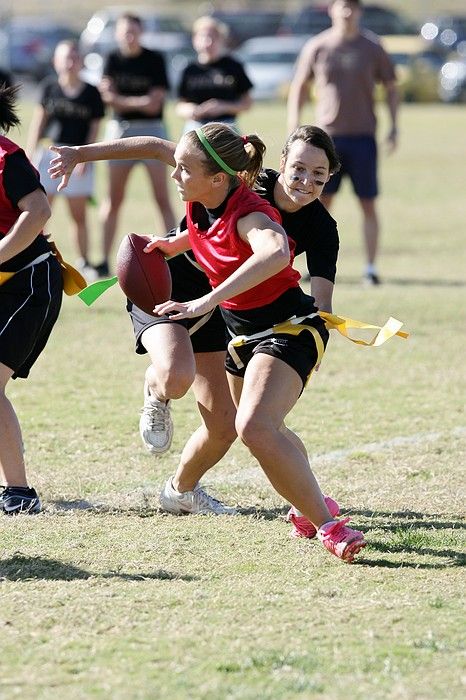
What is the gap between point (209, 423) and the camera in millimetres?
5508

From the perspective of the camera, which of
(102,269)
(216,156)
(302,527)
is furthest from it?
(102,269)

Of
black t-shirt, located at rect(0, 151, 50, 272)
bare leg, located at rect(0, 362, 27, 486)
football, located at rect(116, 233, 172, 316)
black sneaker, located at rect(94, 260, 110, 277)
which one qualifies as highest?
black t-shirt, located at rect(0, 151, 50, 272)

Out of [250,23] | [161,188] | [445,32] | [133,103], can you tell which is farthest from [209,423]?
[250,23]

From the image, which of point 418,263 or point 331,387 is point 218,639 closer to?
point 331,387

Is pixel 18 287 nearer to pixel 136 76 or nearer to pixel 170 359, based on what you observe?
pixel 170 359

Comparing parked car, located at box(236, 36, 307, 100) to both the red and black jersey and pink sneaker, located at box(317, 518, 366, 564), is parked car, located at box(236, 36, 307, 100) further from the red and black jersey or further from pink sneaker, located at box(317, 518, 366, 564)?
pink sneaker, located at box(317, 518, 366, 564)

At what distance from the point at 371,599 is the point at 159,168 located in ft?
26.6

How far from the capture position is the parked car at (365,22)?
43.5 m

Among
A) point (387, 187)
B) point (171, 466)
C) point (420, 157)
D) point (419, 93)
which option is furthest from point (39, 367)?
point (419, 93)

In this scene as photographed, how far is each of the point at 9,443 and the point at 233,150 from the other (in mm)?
1624

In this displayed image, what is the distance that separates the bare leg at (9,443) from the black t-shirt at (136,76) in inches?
275

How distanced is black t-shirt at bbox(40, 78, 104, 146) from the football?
22.7ft

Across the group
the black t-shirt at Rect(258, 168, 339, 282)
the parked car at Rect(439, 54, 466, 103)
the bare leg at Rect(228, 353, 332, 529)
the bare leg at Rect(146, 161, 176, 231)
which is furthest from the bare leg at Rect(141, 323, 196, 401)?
the parked car at Rect(439, 54, 466, 103)

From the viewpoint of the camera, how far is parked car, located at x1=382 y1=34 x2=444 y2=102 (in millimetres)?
34812
